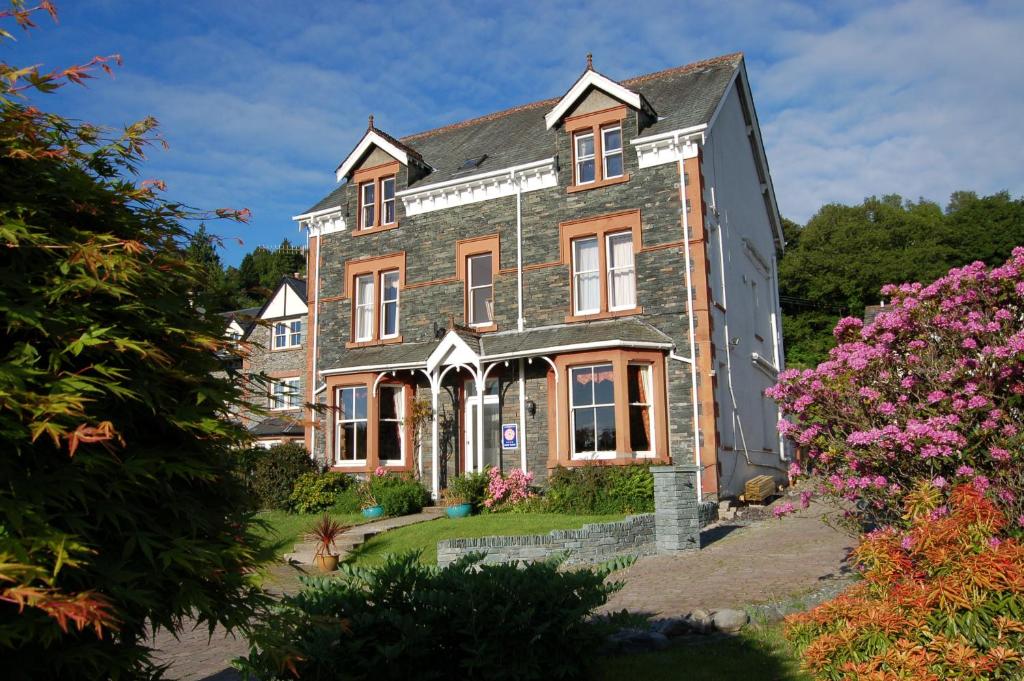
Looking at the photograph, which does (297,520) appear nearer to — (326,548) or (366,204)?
(326,548)

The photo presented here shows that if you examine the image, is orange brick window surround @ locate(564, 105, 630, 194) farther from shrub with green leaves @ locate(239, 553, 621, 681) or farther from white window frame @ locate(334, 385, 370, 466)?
shrub with green leaves @ locate(239, 553, 621, 681)

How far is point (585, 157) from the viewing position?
68.0 ft

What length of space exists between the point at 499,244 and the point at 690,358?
20.3ft

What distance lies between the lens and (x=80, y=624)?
2.85 m

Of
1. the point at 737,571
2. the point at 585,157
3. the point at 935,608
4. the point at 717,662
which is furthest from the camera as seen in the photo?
the point at 585,157

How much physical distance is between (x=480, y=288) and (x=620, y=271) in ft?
13.2

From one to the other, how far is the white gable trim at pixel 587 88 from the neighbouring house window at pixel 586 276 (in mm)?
3406

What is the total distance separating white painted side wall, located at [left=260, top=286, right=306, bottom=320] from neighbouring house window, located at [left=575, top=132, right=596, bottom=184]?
23.9 meters

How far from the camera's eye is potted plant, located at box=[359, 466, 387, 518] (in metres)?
19.6

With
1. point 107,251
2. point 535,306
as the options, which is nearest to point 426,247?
point 535,306

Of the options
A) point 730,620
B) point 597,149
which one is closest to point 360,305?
point 597,149

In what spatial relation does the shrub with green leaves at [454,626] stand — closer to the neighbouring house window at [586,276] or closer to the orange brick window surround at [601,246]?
the orange brick window surround at [601,246]

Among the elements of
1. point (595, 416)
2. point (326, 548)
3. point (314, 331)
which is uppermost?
point (314, 331)

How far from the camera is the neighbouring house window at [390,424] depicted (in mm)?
21875
